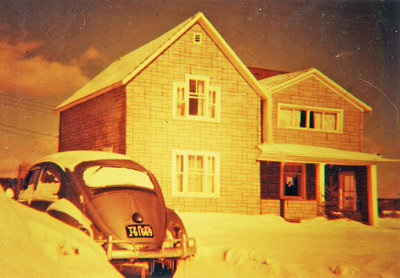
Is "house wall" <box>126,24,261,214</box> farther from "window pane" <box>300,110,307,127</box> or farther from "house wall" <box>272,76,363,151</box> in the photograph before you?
"window pane" <box>300,110,307,127</box>

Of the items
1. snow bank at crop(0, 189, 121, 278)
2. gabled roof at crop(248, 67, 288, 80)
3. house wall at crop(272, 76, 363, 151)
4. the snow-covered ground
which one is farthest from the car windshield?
gabled roof at crop(248, 67, 288, 80)

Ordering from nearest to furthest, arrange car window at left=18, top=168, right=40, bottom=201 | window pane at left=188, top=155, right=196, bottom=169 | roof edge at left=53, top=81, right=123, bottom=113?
car window at left=18, top=168, right=40, bottom=201 → roof edge at left=53, top=81, right=123, bottom=113 → window pane at left=188, top=155, right=196, bottom=169

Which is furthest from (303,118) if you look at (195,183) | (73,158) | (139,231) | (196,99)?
(139,231)

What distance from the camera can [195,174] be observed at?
1889cm

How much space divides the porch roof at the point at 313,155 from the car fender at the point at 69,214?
476 inches

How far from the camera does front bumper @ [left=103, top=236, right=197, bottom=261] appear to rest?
7820 mm

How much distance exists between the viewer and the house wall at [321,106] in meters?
22.3

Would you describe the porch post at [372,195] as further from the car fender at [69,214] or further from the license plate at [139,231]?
the car fender at [69,214]

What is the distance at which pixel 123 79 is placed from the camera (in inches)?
706

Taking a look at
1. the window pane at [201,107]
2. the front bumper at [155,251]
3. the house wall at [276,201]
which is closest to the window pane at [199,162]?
the window pane at [201,107]

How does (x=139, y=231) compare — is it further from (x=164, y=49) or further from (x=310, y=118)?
(x=310, y=118)

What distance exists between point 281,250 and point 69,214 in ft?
17.9

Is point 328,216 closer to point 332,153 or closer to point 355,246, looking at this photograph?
point 332,153

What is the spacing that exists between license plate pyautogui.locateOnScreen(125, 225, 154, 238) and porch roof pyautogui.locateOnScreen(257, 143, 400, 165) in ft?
38.5
